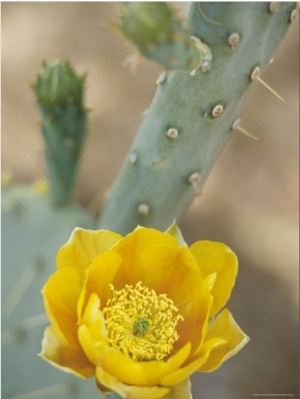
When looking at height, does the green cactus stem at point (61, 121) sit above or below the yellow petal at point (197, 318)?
below

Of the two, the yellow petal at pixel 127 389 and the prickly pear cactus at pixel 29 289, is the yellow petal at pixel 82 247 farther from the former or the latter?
the prickly pear cactus at pixel 29 289

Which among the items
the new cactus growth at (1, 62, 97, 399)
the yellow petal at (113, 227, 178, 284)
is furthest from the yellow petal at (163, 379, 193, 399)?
the new cactus growth at (1, 62, 97, 399)

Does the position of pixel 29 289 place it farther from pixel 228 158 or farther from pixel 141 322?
pixel 228 158

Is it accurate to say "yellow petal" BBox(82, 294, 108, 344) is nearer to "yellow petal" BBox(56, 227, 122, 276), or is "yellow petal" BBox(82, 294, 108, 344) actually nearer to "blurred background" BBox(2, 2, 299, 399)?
"yellow petal" BBox(56, 227, 122, 276)

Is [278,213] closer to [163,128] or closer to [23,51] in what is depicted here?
[23,51]

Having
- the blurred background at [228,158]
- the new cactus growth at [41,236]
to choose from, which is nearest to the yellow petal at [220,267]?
the new cactus growth at [41,236]

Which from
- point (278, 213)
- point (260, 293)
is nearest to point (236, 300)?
point (260, 293)
